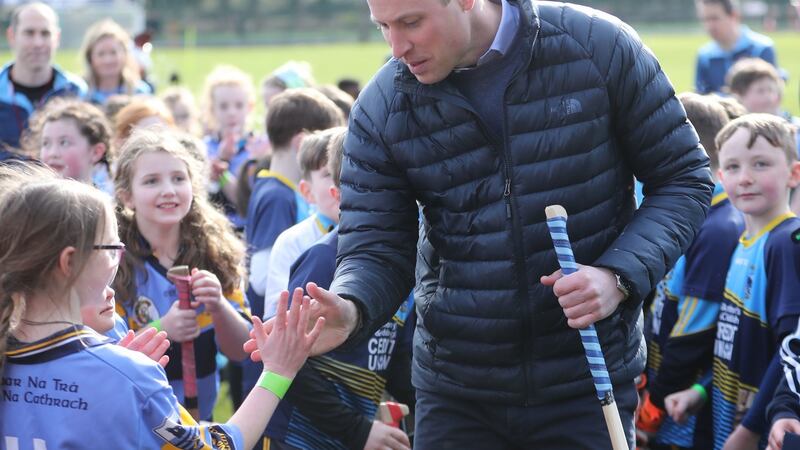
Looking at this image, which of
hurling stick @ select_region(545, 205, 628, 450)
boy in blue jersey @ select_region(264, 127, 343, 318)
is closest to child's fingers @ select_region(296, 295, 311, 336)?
hurling stick @ select_region(545, 205, 628, 450)

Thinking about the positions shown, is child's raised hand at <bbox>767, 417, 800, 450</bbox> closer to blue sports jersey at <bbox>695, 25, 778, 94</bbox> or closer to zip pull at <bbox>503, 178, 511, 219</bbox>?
zip pull at <bbox>503, 178, 511, 219</bbox>

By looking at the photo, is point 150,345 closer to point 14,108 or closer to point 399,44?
point 399,44

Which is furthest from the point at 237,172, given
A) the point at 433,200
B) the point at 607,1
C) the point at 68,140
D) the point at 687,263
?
the point at 607,1

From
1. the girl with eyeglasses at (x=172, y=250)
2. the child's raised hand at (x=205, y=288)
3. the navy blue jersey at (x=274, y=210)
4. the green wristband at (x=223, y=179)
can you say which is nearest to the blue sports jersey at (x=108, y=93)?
the green wristband at (x=223, y=179)

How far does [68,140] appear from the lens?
19.2 ft

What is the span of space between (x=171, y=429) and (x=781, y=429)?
2.01 m

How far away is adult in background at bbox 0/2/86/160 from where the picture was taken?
801 cm

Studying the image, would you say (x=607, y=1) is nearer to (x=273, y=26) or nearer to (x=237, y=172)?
(x=273, y=26)

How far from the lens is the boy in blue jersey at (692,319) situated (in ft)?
15.8

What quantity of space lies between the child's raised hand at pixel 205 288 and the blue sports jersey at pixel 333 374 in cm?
30

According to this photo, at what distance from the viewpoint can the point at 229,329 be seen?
4.51m

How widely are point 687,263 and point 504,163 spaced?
83.4 inches

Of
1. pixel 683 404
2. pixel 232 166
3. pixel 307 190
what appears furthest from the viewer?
pixel 232 166

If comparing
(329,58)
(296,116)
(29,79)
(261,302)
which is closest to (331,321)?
(261,302)
